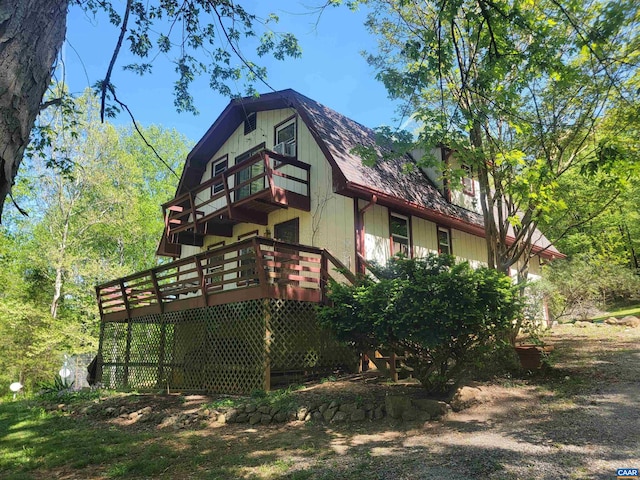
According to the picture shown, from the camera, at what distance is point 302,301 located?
9.48 m

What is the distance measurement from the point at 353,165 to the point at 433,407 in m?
6.79

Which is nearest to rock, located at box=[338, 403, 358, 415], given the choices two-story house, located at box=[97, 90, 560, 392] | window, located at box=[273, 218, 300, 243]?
two-story house, located at box=[97, 90, 560, 392]

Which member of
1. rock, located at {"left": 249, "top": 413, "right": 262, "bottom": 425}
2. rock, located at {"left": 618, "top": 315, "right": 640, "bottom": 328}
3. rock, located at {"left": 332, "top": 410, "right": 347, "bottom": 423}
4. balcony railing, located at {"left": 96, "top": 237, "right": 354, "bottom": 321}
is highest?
balcony railing, located at {"left": 96, "top": 237, "right": 354, "bottom": 321}

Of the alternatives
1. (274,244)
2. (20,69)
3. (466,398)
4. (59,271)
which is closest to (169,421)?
(274,244)

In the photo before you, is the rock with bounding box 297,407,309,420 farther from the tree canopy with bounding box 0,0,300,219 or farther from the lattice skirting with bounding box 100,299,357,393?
the tree canopy with bounding box 0,0,300,219

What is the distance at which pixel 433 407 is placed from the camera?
6.28m

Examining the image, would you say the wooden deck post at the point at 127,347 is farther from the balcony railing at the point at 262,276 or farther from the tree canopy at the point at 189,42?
the tree canopy at the point at 189,42

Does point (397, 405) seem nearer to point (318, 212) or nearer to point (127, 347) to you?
point (318, 212)

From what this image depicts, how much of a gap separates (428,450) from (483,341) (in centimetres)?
230

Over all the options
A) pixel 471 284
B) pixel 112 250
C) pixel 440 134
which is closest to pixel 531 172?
pixel 440 134

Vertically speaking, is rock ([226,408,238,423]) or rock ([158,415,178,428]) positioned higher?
rock ([226,408,238,423])

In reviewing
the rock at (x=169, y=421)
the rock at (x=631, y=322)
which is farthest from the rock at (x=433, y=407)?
the rock at (x=631, y=322)

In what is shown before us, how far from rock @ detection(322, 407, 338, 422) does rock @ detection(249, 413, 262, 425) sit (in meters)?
1.12

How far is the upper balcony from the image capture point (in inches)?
445
